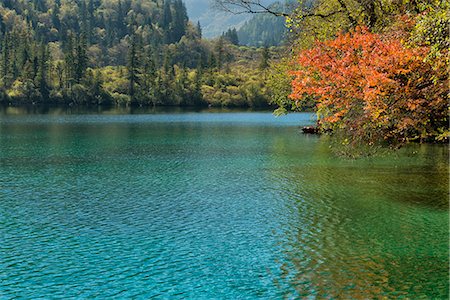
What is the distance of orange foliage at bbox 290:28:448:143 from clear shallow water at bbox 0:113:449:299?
5.85 meters

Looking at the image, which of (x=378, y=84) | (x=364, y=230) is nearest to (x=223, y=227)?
(x=364, y=230)

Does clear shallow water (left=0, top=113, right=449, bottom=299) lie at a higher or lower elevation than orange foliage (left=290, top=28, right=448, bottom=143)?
lower

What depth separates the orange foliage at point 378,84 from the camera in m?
26.6

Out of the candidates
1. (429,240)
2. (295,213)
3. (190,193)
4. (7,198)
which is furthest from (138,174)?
(429,240)

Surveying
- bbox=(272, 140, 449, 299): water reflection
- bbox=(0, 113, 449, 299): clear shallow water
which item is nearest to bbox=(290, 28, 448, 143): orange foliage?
bbox=(272, 140, 449, 299): water reflection

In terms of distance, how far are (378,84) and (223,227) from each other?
454 inches

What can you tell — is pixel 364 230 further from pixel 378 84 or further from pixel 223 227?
pixel 378 84

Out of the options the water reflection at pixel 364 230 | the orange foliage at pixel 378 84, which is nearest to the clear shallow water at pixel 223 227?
the water reflection at pixel 364 230

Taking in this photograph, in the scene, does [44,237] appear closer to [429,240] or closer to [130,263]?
[130,263]

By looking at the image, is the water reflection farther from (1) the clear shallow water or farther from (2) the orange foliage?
(2) the orange foliage

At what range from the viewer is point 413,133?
33.2m

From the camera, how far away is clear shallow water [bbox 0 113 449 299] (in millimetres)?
20578

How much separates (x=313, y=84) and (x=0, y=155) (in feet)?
130

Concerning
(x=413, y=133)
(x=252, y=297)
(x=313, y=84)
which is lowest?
(x=252, y=297)
